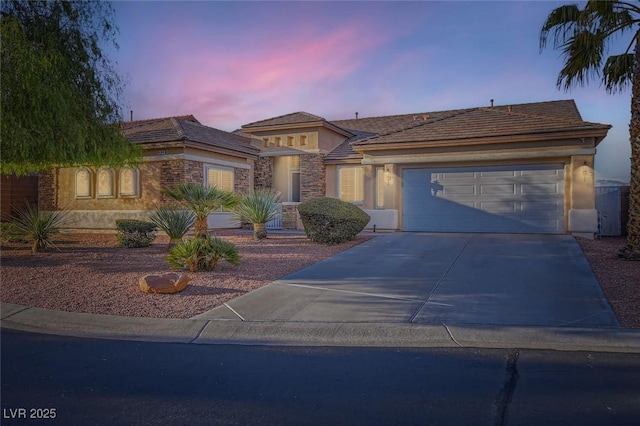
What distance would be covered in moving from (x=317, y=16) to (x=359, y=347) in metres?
10.5

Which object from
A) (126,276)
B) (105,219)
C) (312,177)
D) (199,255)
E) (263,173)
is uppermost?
(263,173)

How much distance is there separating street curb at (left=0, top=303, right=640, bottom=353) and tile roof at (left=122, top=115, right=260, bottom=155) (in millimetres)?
12530

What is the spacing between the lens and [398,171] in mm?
17641

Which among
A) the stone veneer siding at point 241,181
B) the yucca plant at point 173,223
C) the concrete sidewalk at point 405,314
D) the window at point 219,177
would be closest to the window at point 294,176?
the stone veneer siding at point 241,181

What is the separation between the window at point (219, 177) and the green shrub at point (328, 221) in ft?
22.1

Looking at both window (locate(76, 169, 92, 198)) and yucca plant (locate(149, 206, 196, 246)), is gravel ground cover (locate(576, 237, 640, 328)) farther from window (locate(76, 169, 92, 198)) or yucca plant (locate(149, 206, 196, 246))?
window (locate(76, 169, 92, 198))

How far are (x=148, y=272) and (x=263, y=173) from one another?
1368 cm

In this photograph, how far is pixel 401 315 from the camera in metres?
6.60

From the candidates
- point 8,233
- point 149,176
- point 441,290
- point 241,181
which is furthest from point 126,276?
point 241,181

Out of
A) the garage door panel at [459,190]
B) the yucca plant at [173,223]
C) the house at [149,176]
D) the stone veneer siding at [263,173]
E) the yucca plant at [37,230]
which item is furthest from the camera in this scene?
the stone veneer siding at [263,173]

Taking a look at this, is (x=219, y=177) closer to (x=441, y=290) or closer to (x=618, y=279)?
(x=441, y=290)

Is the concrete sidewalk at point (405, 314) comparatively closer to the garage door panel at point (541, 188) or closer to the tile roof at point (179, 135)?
the garage door panel at point (541, 188)

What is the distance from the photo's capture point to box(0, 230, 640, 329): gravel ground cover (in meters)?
7.28

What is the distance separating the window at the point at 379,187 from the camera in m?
18.4
